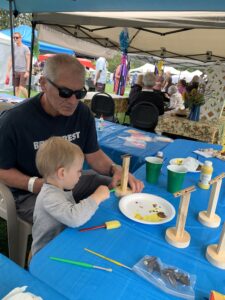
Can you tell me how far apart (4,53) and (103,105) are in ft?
17.1

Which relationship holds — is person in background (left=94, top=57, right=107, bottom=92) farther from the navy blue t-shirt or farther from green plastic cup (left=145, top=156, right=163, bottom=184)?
green plastic cup (left=145, top=156, right=163, bottom=184)

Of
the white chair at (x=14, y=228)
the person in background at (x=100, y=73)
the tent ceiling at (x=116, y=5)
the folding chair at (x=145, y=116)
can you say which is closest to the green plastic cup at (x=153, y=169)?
the white chair at (x=14, y=228)

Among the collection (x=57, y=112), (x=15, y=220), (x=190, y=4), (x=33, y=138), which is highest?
(x=190, y=4)

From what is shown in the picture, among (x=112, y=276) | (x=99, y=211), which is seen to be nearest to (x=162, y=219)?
(x=99, y=211)

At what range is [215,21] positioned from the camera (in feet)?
10.9

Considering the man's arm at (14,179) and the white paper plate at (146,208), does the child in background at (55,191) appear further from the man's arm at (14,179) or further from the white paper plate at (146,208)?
the man's arm at (14,179)

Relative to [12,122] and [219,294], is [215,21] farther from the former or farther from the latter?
[219,294]

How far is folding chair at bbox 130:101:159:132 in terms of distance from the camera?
13.4 ft

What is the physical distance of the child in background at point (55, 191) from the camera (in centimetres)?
106

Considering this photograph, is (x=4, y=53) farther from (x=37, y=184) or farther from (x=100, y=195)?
(x=100, y=195)

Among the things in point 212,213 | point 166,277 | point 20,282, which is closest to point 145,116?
point 212,213

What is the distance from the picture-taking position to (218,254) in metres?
0.90

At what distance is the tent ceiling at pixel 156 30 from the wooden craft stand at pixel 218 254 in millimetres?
3251

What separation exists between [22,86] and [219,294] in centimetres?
704
